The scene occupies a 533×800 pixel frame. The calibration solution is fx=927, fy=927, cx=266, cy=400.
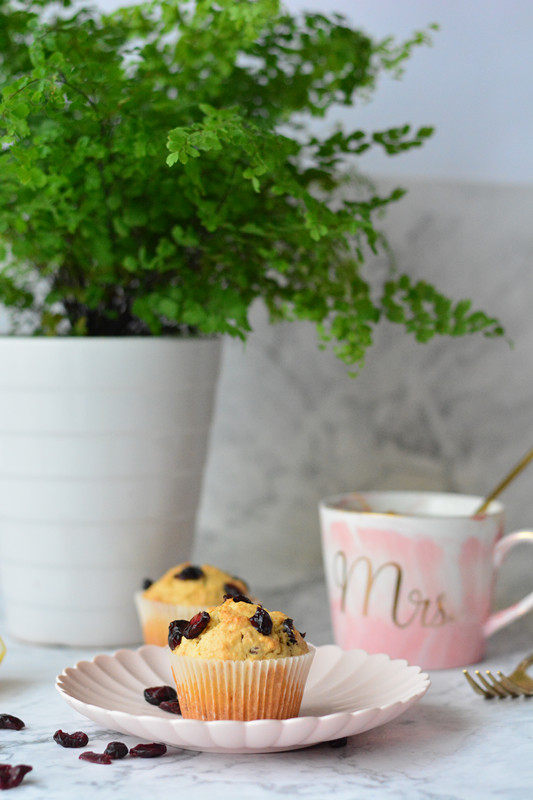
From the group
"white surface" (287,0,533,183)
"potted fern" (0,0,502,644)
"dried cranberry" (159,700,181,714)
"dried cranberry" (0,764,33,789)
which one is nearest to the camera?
"dried cranberry" (0,764,33,789)

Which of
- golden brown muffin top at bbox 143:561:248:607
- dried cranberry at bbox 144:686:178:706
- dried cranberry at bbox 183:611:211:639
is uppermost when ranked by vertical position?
dried cranberry at bbox 183:611:211:639

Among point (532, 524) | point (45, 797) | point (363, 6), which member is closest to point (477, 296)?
point (532, 524)

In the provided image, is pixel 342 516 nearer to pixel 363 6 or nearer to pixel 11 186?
pixel 11 186

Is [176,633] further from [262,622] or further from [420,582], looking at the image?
[420,582]

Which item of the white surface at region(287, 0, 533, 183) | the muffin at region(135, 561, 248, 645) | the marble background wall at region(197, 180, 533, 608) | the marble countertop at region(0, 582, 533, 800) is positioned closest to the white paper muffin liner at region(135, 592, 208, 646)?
the muffin at region(135, 561, 248, 645)

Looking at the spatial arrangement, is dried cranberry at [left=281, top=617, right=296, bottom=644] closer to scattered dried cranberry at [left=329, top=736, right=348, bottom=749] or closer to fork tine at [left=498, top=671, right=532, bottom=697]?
scattered dried cranberry at [left=329, top=736, right=348, bottom=749]

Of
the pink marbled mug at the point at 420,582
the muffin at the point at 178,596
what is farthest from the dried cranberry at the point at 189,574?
the pink marbled mug at the point at 420,582

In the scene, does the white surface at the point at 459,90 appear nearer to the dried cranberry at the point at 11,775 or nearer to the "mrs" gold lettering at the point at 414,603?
the "mrs" gold lettering at the point at 414,603
